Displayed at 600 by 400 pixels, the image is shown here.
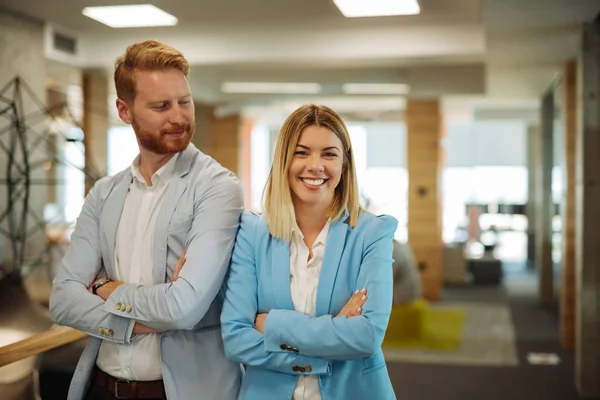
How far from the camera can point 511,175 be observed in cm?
1553

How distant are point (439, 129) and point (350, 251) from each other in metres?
7.57

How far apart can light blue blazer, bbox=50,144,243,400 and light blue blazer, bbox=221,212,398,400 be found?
9 centimetres

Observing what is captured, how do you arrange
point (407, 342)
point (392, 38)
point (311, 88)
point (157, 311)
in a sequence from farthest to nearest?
point (311, 88), point (407, 342), point (392, 38), point (157, 311)

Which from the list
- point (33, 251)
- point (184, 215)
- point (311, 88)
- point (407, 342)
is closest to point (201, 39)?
point (33, 251)

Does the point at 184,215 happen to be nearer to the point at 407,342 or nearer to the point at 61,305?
the point at 61,305

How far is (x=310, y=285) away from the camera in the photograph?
1976 mm

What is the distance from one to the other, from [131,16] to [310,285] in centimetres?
337

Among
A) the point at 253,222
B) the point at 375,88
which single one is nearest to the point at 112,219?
the point at 253,222

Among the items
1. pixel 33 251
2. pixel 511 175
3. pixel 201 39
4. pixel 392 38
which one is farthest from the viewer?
pixel 511 175

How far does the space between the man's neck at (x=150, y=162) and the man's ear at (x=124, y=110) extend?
11 cm

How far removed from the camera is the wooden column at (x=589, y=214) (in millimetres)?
5031

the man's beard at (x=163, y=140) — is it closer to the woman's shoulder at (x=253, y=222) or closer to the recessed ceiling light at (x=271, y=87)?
the woman's shoulder at (x=253, y=222)

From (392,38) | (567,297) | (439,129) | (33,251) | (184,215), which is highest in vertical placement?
(392,38)

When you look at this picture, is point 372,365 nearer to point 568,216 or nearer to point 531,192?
point 568,216
